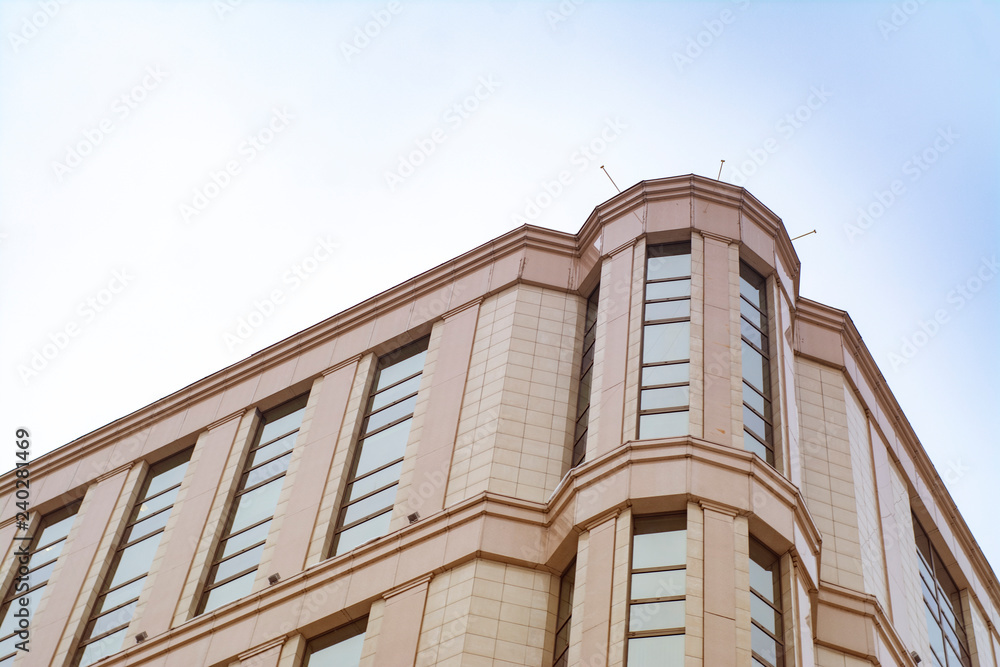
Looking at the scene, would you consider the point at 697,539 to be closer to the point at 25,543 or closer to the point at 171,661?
the point at 171,661

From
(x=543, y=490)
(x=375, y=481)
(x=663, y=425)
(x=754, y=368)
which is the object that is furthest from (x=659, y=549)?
(x=375, y=481)

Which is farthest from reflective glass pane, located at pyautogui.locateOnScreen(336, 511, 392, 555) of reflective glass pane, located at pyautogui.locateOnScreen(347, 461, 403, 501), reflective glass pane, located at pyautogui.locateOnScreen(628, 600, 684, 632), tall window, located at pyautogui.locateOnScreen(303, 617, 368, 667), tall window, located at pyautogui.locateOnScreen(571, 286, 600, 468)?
reflective glass pane, located at pyautogui.locateOnScreen(628, 600, 684, 632)

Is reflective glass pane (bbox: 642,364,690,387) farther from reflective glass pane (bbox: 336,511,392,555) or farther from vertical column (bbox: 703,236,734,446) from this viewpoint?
reflective glass pane (bbox: 336,511,392,555)

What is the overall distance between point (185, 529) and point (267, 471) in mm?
2771

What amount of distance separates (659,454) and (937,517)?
1541cm

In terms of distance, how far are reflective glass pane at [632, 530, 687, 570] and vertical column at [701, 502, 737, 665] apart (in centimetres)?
59

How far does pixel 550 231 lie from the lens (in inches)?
1558

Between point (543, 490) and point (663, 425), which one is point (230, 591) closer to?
point (543, 490)

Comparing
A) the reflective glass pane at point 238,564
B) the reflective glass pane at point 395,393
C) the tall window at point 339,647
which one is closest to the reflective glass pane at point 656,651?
the tall window at point 339,647

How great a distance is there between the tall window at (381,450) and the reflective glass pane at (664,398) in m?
6.97

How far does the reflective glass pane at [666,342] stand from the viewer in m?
33.1

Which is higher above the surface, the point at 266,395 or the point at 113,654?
the point at 266,395

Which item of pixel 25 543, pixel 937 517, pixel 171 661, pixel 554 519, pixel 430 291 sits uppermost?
pixel 430 291

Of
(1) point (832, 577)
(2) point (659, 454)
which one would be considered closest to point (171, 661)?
(2) point (659, 454)
